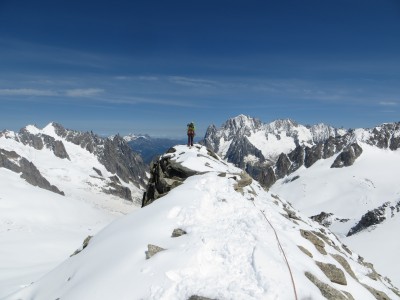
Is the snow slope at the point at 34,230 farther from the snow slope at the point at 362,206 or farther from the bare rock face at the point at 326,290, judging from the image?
the snow slope at the point at 362,206

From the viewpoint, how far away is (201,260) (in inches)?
659

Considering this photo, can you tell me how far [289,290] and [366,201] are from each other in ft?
572

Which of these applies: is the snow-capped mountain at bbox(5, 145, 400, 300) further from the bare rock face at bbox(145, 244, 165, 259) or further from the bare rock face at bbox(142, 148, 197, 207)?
the bare rock face at bbox(142, 148, 197, 207)

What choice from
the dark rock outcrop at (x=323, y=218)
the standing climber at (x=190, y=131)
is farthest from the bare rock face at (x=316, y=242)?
the dark rock outcrop at (x=323, y=218)

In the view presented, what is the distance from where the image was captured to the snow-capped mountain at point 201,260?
15336mm

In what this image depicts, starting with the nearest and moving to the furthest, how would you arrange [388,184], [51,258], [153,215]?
[153,215]
[51,258]
[388,184]

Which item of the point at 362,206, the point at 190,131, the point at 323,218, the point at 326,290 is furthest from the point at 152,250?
the point at 362,206

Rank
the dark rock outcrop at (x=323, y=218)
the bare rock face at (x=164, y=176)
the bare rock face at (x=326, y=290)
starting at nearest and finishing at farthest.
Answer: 1. the bare rock face at (x=326, y=290)
2. the bare rock face at (x=164, y=176)
3. the dark rock outcrop at (x=323, y=218)

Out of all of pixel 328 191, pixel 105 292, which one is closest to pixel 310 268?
pixel 105 292

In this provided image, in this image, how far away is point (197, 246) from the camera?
17.7 m

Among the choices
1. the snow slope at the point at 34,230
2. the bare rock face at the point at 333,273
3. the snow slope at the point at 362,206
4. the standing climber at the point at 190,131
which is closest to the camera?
the bare rock face at the point at 333,273

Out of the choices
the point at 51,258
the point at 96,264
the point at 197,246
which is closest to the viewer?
the point at 197,246

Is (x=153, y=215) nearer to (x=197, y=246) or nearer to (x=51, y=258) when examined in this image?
(x=197, y=246)

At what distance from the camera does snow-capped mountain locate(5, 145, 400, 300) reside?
1534 cm
